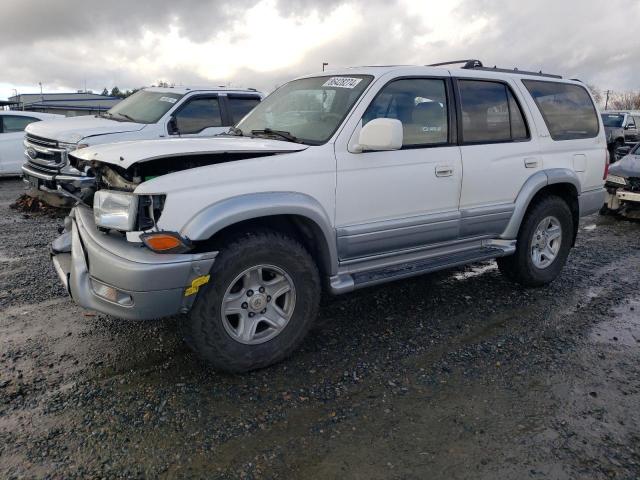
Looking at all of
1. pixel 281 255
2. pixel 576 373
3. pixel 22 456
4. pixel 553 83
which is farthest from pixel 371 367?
pixel 553 83

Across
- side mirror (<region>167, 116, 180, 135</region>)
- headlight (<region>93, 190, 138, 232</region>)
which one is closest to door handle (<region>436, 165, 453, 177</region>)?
headlight (<region>93, 190, 138, 232</region>)

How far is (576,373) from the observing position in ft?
11.3

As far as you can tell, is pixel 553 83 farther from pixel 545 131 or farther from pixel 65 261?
pixel 65 261

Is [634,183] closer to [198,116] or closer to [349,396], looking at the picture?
[198,116]

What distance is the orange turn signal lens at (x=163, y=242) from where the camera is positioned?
2879 millimetres

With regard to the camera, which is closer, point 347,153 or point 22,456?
point 22,456

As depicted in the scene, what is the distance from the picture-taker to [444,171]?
13.3 feet

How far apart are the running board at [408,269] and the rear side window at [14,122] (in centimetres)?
1034

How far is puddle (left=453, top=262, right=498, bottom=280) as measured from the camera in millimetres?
5449

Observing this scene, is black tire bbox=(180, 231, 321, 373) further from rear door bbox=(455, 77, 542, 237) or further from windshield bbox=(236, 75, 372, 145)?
rear door bbox=(455, 77, 542, 237)

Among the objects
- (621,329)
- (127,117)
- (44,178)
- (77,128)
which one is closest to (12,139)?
(127,117)

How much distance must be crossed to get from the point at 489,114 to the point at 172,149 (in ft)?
9.23

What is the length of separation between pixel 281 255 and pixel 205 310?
1.89 feet

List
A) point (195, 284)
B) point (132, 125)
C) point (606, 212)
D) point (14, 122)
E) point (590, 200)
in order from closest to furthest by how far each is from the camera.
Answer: point (195, 284)
point (590, 200)
point (132, 125)
point (606, 212)
point (14, 122)
